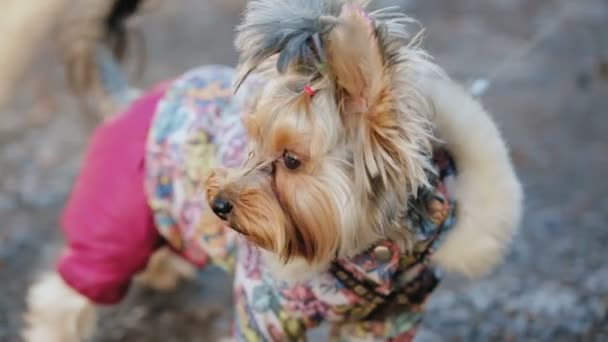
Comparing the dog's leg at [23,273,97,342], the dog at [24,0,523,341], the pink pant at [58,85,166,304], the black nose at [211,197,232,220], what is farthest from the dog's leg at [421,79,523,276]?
the dog's leg at [23,273,97,342]

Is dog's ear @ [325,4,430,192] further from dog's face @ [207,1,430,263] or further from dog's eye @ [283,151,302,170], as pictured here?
dog's eye @ [283,151,302,170]

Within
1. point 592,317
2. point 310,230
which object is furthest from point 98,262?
point 592,317

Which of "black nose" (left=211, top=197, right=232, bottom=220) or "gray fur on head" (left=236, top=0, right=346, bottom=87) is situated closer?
"gray fur on head" (left=236, top=0, right=346, bottom=87)

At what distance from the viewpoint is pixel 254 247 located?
2.00m

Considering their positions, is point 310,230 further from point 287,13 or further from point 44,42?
point 44,42

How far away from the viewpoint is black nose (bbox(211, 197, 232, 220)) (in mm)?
1781

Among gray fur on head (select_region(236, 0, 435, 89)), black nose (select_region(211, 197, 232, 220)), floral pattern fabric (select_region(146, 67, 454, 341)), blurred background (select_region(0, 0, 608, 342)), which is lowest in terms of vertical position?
blurred background (select_region(0, 0, 608, 342))

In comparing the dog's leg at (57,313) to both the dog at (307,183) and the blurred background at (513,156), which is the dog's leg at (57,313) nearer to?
the dog at (307,183)

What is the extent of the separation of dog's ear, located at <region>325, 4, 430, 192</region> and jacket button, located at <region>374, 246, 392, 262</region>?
204mm

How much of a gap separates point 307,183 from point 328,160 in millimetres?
66

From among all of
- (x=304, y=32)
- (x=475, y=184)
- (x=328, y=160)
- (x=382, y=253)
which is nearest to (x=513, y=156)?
(x=475, y=184)

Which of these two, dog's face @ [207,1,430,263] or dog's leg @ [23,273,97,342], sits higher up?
dog's face @ [207,1,430,263]

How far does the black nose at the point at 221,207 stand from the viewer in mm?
1781

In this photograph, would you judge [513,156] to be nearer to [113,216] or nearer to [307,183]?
[113,216]
